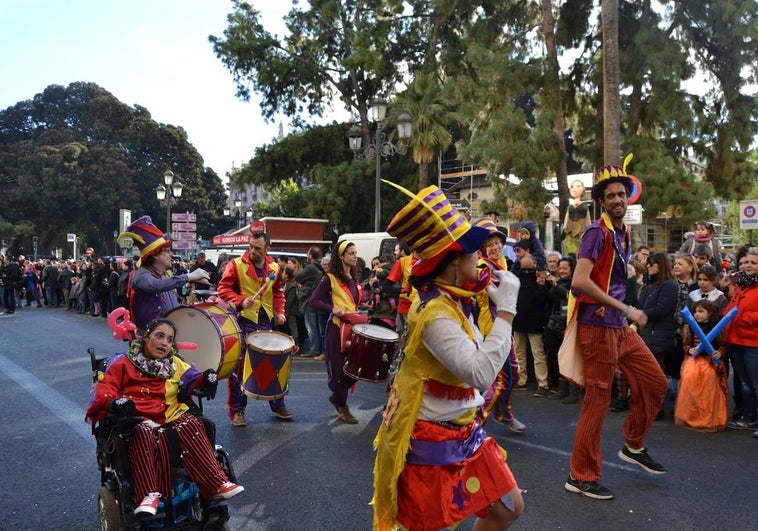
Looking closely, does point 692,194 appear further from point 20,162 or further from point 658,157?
point 20,162

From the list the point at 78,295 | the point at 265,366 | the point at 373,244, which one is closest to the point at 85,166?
the point at 78,295

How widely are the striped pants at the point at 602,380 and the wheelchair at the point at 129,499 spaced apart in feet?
7.98

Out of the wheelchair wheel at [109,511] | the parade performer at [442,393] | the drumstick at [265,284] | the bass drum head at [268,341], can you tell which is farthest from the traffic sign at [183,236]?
the parade performer at [442,393]

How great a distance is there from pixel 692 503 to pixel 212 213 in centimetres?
6643

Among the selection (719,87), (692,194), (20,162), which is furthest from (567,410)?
(20,162)

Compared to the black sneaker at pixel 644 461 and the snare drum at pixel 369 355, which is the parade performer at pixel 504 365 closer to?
the snare drum at pixel 369 355

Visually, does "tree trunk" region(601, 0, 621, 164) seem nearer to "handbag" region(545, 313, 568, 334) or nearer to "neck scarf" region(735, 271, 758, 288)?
"handbag" region(545, 313, 568, 334)

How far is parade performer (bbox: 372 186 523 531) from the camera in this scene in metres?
2.70

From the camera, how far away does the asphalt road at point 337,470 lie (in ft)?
14.3

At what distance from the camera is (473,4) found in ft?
85.4

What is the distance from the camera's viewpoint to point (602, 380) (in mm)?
4617

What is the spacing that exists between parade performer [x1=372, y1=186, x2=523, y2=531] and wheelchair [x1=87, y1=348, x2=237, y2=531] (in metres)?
A: 1.56

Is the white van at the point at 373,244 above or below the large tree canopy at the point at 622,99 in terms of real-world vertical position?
below

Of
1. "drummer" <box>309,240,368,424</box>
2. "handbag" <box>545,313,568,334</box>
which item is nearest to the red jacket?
"handbag" <box>545,313,568,334</box>
